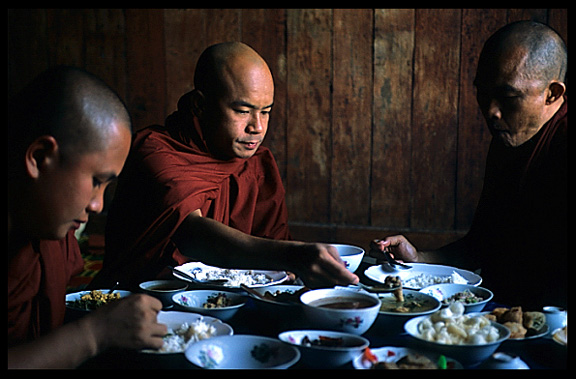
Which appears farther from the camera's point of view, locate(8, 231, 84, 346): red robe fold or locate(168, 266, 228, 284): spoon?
locate(168, 266, 228, 284): spoon

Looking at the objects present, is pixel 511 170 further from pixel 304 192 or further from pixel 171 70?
pixel 171 70

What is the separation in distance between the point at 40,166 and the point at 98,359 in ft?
1.32

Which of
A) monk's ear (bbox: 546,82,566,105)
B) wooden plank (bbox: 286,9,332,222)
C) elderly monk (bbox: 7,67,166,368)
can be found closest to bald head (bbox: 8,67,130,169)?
elderly monk (bbox: 7,67,166,368)

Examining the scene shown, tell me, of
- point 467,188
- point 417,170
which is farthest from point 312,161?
point 467,188

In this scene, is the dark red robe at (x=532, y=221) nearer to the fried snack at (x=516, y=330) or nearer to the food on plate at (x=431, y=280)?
the food on plate at (x=431, y=280)

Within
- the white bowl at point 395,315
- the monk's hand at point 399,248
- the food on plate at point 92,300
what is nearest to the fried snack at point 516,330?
the white bowl at point 395,315

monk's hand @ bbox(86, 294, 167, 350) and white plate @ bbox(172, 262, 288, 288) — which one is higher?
monk's hand @ bbox(86, 294, 167, 350)

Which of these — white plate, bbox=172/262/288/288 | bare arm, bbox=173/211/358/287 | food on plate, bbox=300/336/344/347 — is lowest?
white plate, bbox=172/262/288/288

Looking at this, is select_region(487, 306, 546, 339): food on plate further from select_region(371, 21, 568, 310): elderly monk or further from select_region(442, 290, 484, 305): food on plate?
select_region(371, 21, 568, 310): elderly monk

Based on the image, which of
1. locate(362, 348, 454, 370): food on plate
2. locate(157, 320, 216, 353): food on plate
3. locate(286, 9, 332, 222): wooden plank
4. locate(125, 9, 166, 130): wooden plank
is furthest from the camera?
locate(125, 9, 166, 130): wooden plank

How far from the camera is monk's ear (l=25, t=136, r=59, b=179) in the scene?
48.6 inches

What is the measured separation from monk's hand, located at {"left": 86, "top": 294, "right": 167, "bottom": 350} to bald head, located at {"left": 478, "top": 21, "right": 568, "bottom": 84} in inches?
53.8

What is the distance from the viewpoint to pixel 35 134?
1.25m

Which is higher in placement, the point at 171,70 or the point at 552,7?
the point at 552,7
